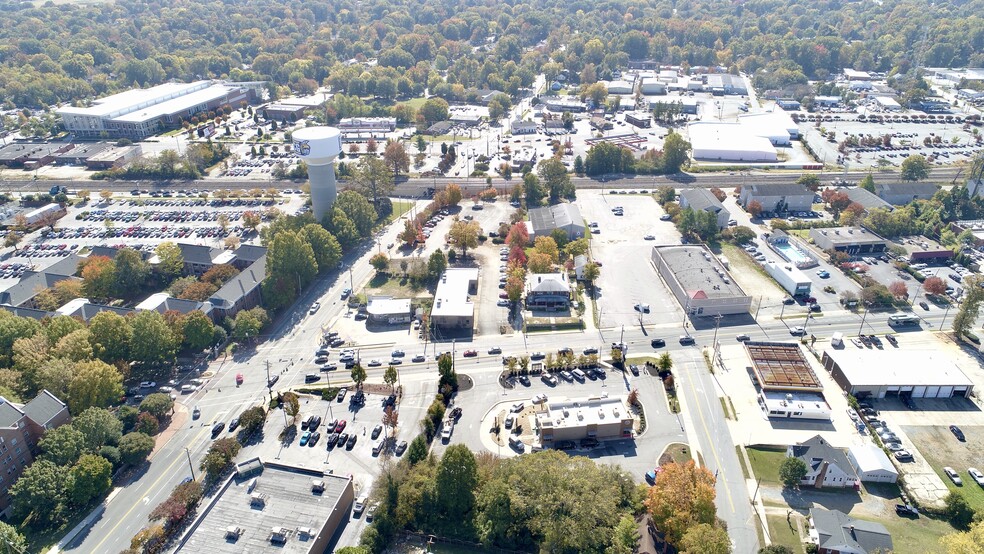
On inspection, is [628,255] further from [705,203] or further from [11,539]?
[11,539]

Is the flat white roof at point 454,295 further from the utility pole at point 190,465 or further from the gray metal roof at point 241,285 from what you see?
the utility pole at point 190,465

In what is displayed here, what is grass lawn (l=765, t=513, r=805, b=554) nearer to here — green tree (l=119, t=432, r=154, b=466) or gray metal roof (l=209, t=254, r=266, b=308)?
green tree (l=119, t=432, r=154, b=466)

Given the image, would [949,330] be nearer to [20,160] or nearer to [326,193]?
[326,193]

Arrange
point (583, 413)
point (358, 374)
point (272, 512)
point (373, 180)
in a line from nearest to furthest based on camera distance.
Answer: point (272, 512)
point (583, 413)
point (358, 374)
point (373, 180)

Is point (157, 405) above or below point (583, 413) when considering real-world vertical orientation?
above

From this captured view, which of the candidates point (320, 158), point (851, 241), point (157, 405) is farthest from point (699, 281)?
point (157, 405)
